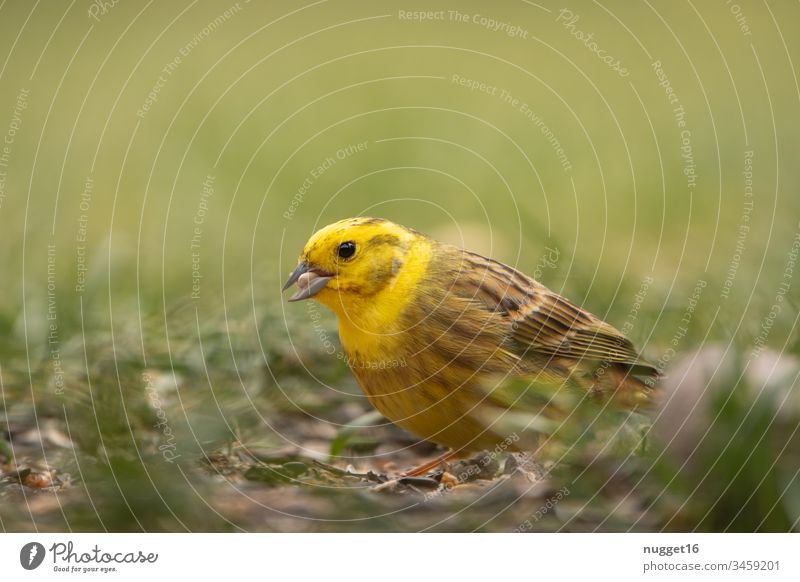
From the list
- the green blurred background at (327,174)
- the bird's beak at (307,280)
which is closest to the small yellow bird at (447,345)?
the bird's beak at (307,280)

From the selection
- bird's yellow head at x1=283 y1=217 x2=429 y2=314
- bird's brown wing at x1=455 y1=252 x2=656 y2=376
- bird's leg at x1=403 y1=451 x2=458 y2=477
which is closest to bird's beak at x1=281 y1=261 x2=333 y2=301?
bird's yellow head at x1=283 y1=217 x2=429 y2=314

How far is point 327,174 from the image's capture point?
3.36 meters

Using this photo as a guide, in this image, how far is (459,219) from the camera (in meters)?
3.32

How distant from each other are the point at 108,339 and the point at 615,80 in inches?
72.1

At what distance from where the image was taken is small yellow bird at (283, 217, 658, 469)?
2.24 m

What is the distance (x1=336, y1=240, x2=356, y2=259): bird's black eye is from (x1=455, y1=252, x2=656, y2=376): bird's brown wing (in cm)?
30

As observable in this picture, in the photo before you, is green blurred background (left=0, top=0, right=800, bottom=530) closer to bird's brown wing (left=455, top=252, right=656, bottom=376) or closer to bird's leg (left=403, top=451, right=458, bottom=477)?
bird's brown wing (left=455, top=252, right=656, bottom=376)

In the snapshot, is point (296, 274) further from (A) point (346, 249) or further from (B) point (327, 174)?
(B) point (327, 174)

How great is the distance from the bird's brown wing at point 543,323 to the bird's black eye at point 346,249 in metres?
0.30

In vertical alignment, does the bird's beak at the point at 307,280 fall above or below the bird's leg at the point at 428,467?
above

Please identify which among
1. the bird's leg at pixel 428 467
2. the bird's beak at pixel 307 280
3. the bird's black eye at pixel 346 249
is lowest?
the bird's leg at pixel 428 467

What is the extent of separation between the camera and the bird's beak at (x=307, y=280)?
2246mm

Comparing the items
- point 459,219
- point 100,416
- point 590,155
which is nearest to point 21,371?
point 100,416

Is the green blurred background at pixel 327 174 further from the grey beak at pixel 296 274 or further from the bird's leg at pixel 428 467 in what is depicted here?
the grey beak at pixel 296 274
